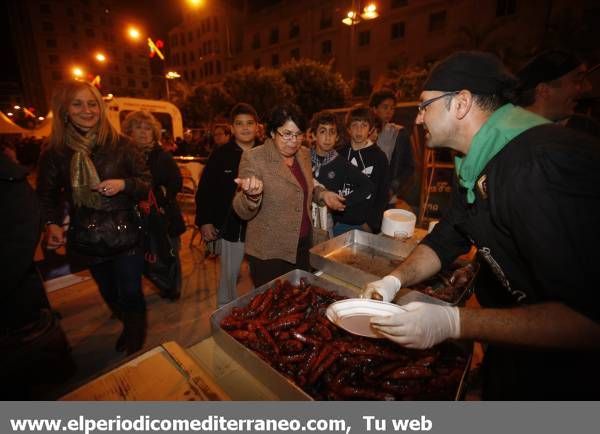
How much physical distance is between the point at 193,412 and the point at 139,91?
279 ft

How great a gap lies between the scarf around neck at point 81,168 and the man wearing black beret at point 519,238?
2.76 m

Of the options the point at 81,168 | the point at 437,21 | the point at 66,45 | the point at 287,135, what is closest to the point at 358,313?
the point at 287,135

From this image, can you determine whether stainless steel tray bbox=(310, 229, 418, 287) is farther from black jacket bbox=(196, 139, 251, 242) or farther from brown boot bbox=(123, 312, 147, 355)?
brown boot bbox=(123, 312, 147, 355)

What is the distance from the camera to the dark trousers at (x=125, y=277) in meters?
3.04

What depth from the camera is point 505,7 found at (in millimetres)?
24172

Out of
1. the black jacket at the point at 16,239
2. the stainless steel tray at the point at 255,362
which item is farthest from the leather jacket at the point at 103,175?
the stainless steel tray at the point at 255,362

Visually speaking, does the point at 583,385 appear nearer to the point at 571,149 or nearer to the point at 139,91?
the point at 571,149

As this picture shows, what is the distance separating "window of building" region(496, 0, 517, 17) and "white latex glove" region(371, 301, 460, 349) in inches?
1282

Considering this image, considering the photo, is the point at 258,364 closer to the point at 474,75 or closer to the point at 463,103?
the point at 463,103

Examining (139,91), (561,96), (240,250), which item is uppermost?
(139,91)

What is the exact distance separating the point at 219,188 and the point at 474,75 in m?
3.18

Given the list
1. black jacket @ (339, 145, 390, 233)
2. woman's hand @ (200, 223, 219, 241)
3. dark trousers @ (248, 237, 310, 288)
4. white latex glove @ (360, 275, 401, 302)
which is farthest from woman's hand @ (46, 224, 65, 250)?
black jacket @ (339, 145, 390, 233)

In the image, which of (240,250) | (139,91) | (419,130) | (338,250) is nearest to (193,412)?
(338,250)

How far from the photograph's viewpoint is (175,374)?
5.12ft
